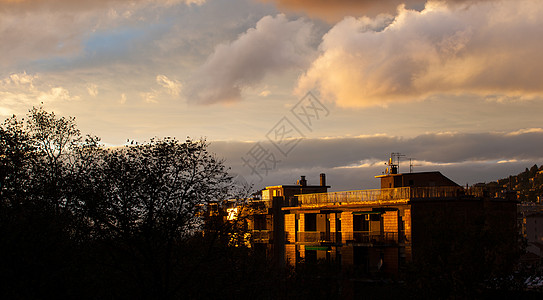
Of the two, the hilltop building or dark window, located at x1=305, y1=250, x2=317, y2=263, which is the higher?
the hilltop building

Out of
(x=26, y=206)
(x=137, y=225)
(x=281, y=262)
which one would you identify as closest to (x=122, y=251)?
(x=137, y=225)

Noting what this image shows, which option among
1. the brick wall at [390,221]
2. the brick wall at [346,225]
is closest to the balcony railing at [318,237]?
the brick wall at [346,225]

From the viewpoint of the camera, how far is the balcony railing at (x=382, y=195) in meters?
54.8

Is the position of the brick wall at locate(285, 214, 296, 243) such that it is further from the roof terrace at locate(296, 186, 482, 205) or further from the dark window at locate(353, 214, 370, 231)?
the dark window at locate(353, 214, 370, 231)

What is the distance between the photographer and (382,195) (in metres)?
58.2

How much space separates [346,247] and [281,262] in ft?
34.1

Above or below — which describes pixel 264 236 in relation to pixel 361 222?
below

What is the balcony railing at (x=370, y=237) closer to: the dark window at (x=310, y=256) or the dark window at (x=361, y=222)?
the dark window at (x=361, y=222)

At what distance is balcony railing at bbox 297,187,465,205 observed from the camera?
5484 cm

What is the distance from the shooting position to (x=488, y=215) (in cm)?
3941

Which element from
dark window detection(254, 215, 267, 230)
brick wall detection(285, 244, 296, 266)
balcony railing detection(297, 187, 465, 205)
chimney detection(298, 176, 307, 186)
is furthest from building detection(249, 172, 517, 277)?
chimney detection(298, 176, 307, 186)

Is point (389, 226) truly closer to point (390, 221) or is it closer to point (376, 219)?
point (390, 221)

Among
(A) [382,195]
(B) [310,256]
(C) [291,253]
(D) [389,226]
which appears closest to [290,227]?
(C) [291,253]

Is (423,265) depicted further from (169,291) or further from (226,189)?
(169,291)
